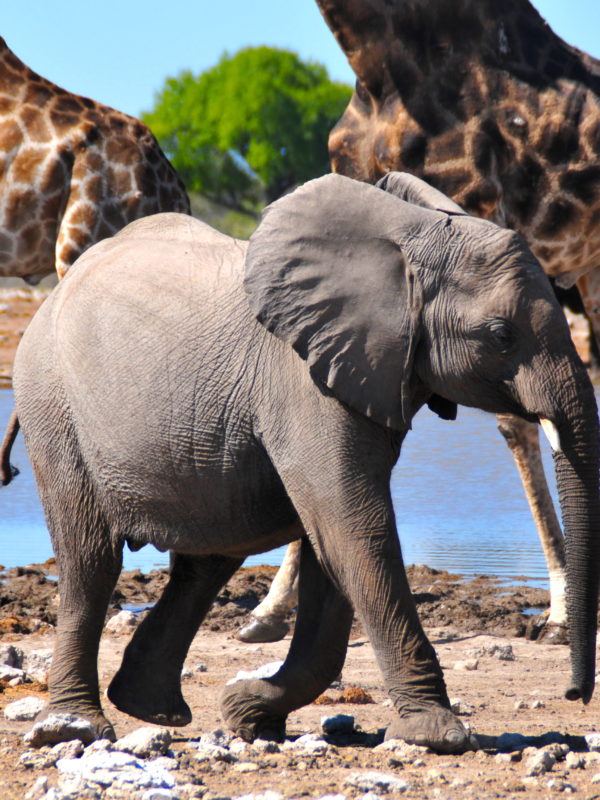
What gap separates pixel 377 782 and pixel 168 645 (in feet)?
4.66

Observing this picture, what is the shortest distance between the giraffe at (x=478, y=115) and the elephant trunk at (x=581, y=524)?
11.8 feet

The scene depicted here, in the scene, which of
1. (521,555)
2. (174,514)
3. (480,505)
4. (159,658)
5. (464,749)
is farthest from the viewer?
(480,505)

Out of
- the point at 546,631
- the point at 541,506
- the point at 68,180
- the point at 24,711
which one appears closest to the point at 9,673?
the point at 24,711

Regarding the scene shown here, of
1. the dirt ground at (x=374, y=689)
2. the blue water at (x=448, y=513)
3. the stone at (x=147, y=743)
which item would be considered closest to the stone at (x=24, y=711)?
the dirt ground at (x=374, y=689)

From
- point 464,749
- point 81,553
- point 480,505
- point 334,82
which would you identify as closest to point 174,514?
point 81,553

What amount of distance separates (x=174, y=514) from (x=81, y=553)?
0.45 m

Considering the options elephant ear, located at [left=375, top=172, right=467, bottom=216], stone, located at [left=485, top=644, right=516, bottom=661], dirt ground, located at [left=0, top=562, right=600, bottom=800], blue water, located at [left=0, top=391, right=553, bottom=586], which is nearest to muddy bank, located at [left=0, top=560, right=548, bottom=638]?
dirt ground, located at [left=0, top=562, right=600, bottom=800]

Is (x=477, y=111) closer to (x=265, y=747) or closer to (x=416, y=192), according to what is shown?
(x=416, y=192)

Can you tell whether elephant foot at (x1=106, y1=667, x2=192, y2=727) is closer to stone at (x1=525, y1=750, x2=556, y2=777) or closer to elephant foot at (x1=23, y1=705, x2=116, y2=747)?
elephant foot at (x1=23, y1=705, x2=116, y2=747)

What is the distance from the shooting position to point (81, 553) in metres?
4.71

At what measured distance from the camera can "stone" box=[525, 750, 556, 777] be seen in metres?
3.82

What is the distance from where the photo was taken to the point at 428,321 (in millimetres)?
4117

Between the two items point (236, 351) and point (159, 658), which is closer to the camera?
point (236, 351)

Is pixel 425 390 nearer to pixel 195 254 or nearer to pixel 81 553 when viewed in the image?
pixel 195 254
